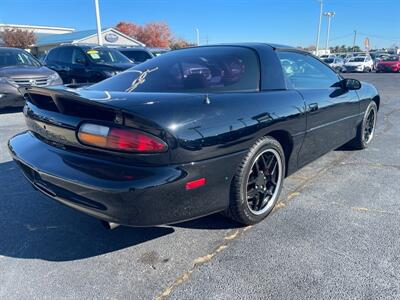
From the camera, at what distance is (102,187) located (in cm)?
183

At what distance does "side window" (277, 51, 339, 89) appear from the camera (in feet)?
9.77

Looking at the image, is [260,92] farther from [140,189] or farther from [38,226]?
[38,226]

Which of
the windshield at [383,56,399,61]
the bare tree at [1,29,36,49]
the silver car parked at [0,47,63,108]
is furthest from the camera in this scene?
the bare tree at [1,29,36,49]

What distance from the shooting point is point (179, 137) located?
1.87 meters

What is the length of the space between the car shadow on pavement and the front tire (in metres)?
0.21

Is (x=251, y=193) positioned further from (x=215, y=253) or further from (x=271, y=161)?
(x=215, y=253)

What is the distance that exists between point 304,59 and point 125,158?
7.73ft

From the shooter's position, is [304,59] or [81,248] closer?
[81,248]

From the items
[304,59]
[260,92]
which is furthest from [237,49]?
[304,59]

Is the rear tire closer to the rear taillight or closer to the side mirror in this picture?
the side mirror

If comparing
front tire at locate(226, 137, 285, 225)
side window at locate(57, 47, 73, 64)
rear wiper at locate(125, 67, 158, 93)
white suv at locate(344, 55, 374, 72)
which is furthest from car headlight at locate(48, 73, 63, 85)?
white suv at locate(344, 55, 374, 72)

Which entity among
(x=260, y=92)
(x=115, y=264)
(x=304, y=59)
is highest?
(x=304, y=59)

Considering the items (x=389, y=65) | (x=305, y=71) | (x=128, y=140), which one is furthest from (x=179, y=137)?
(x=389, y=65)

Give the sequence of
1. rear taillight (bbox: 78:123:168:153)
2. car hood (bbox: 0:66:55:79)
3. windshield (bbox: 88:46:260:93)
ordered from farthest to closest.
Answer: car hood (bbox: 0:66:55:79) < windshield (bbox: 88:46:260:93) < rear taillight (bbox: 78:123:168:153)
